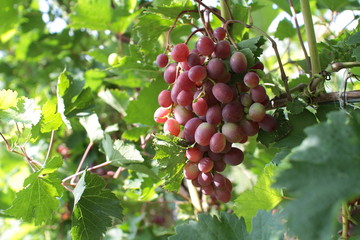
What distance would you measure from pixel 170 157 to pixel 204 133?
101 mm

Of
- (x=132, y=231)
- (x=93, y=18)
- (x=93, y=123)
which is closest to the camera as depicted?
(x=93, y=123)

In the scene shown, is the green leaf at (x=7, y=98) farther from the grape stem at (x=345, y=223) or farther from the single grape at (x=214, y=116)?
the grape stem at (x=345, y=223)

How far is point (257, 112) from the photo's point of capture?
0.63m

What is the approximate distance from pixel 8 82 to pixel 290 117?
2082 mm

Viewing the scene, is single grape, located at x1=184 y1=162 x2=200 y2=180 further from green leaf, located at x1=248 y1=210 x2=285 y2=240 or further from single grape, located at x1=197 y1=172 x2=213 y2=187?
green leaf, located at x1=248 y1=210 x2=285 y2=240

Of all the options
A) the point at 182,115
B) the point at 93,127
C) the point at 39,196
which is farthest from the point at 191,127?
the point at 93,127

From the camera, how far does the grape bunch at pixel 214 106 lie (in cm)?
65

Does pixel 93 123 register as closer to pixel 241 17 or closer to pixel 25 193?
pixel 25 193

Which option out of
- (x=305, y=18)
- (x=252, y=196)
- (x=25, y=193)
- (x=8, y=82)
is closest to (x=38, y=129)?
(x=25, y=193)

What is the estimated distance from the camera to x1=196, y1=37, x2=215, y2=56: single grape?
68 cm

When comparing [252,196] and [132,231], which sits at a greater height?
[252,196]

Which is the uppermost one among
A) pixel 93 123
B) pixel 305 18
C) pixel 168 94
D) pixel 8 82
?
pixel 305 18

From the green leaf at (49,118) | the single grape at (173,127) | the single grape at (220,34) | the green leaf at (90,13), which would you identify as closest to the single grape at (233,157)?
the single grape at (173,127)

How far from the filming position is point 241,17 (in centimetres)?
89
